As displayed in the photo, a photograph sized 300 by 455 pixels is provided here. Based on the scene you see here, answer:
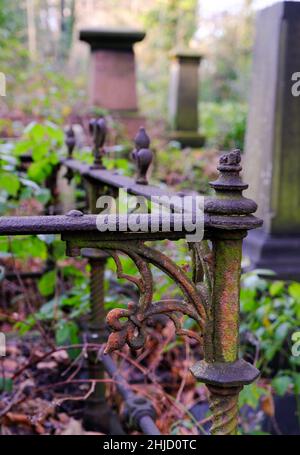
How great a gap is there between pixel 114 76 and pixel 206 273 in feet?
25.0

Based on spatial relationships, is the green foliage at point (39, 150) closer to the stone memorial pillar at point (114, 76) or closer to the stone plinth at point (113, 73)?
the stone memorial pillar at point (114, 76)

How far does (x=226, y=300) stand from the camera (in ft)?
4.24

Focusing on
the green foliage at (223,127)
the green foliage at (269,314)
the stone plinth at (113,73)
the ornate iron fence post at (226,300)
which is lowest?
the green foliage at (269,314)

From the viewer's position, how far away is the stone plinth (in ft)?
27.8

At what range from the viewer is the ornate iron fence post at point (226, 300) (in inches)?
48.5

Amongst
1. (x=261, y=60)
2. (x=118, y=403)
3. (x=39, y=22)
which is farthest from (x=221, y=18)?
(x=118, y=403)

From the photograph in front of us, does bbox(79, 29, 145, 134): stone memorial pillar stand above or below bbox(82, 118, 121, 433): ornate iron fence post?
above

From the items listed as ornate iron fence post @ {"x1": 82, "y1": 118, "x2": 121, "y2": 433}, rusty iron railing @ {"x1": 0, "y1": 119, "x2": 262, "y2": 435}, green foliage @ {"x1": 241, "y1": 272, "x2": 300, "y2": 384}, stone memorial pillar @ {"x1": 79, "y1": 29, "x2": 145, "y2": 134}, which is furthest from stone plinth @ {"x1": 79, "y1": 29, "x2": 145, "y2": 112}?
rusty iron railing @ {"x1": 0, "y1": 119, "x2": 262, "y2": 435}

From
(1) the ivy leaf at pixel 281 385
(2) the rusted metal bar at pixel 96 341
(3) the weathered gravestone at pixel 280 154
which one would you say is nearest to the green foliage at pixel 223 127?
(3) the weathered gravestone at pixel 280 154

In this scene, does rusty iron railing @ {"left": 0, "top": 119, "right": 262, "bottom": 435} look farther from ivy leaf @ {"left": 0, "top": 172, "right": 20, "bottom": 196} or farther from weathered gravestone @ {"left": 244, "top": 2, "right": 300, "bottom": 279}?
weathered gravestone @ {"left": 244, "top": 2, "right": 300, "bottom": 279}

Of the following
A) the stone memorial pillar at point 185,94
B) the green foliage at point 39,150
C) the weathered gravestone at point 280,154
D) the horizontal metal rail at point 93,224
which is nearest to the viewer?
the horizontal metal rail at point 93,224

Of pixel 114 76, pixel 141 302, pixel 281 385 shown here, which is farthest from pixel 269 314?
pixel 114 76

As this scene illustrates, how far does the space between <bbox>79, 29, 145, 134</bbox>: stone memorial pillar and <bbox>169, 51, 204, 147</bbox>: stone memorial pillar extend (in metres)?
3.04

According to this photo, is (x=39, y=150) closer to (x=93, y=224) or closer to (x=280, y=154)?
(x=93, y=224)
